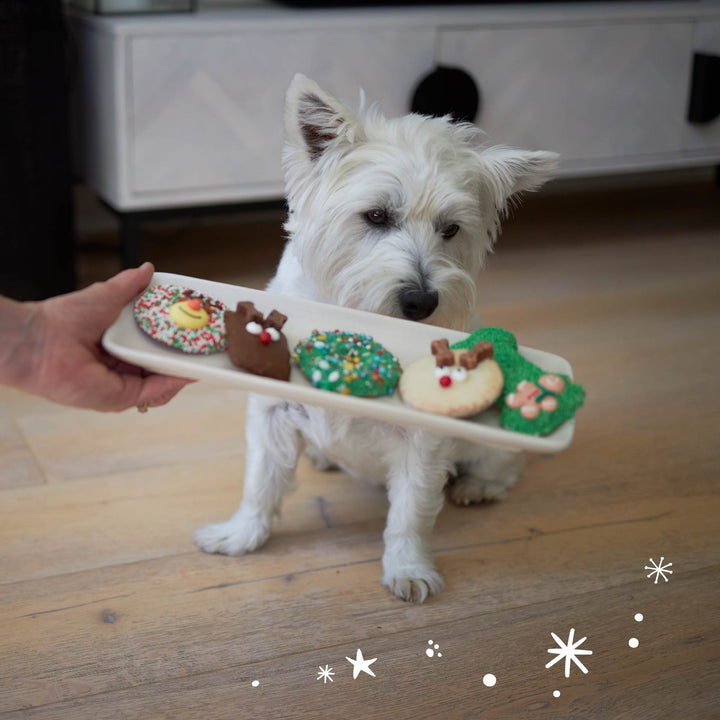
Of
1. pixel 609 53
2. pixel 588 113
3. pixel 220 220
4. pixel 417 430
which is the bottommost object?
pixel 220 220

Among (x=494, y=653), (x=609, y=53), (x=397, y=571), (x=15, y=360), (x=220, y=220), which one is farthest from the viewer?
(x=220, y=220)

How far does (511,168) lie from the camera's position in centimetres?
147

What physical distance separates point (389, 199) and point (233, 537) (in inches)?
24.7

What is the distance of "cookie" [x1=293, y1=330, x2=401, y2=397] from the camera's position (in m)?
1.13

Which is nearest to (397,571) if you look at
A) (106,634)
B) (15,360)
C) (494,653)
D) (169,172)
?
(494,653)

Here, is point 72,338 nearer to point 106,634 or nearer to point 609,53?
point 106,634

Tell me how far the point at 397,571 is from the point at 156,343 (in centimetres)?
58

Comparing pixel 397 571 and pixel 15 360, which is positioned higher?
pixel 15 360

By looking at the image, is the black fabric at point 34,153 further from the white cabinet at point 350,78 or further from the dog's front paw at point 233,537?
the dog's front paw at point 233,537

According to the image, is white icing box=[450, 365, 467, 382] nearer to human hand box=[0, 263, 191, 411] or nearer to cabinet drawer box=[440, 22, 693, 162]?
human hand box=[0, 263, 191, 411]

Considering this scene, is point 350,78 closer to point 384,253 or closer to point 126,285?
point 384,253

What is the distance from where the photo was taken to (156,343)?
1.18 metres

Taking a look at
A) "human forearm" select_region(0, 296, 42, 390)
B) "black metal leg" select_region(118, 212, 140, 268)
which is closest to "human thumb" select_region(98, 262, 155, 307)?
"human forearm" select_region(0, 296, 42, 390)

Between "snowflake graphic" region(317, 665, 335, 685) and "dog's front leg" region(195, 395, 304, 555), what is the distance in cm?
32
